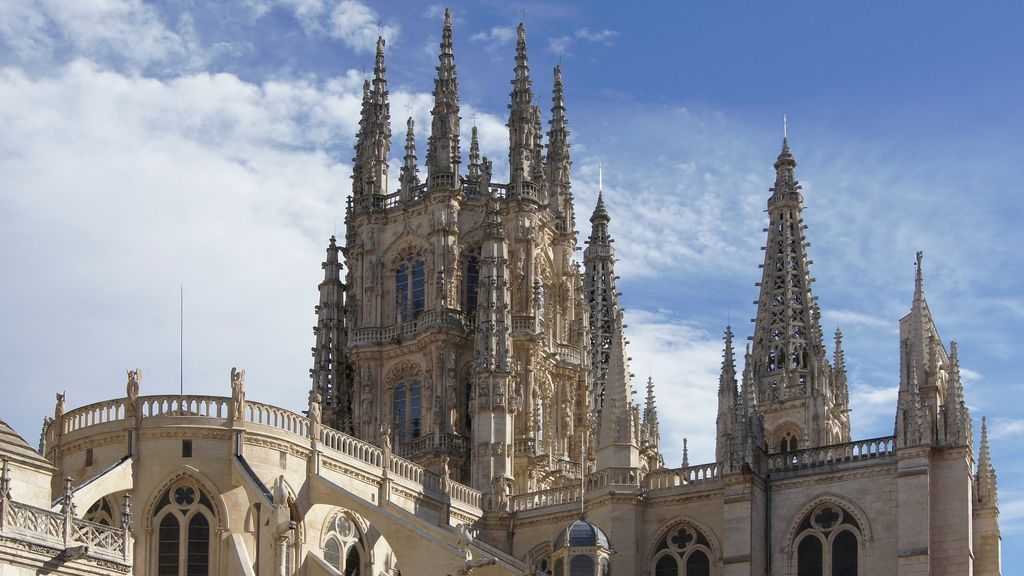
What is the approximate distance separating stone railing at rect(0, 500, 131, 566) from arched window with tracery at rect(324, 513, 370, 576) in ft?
59.9

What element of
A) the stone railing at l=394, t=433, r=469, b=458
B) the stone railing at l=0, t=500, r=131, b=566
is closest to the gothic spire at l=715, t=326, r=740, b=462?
the stone railing at l=394, t=433, r=469, b=458

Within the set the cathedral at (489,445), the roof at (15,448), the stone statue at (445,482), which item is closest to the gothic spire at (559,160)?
the cathedral at (489,445)

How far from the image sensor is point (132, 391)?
46.8 meters

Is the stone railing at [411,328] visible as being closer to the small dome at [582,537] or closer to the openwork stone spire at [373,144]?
the openwork stone spire at [373,144]

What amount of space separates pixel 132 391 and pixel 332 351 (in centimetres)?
2098

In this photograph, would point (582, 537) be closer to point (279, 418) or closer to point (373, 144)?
point (279, 418)

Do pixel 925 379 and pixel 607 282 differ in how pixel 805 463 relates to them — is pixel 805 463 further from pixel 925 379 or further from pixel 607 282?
pixel 607 282

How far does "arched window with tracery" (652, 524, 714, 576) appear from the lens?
172ft

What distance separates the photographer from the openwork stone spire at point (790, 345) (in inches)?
2687

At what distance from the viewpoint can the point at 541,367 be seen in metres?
64.9

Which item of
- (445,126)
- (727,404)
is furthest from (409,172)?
(727,404)

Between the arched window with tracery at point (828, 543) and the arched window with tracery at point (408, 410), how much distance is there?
17705 mm

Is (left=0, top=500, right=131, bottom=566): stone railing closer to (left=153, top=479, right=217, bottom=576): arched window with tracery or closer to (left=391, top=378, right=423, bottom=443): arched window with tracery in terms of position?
(left=153, top=479, right=217, bottom=576): arched window with tracery

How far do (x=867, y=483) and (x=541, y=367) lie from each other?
18.0 meters
